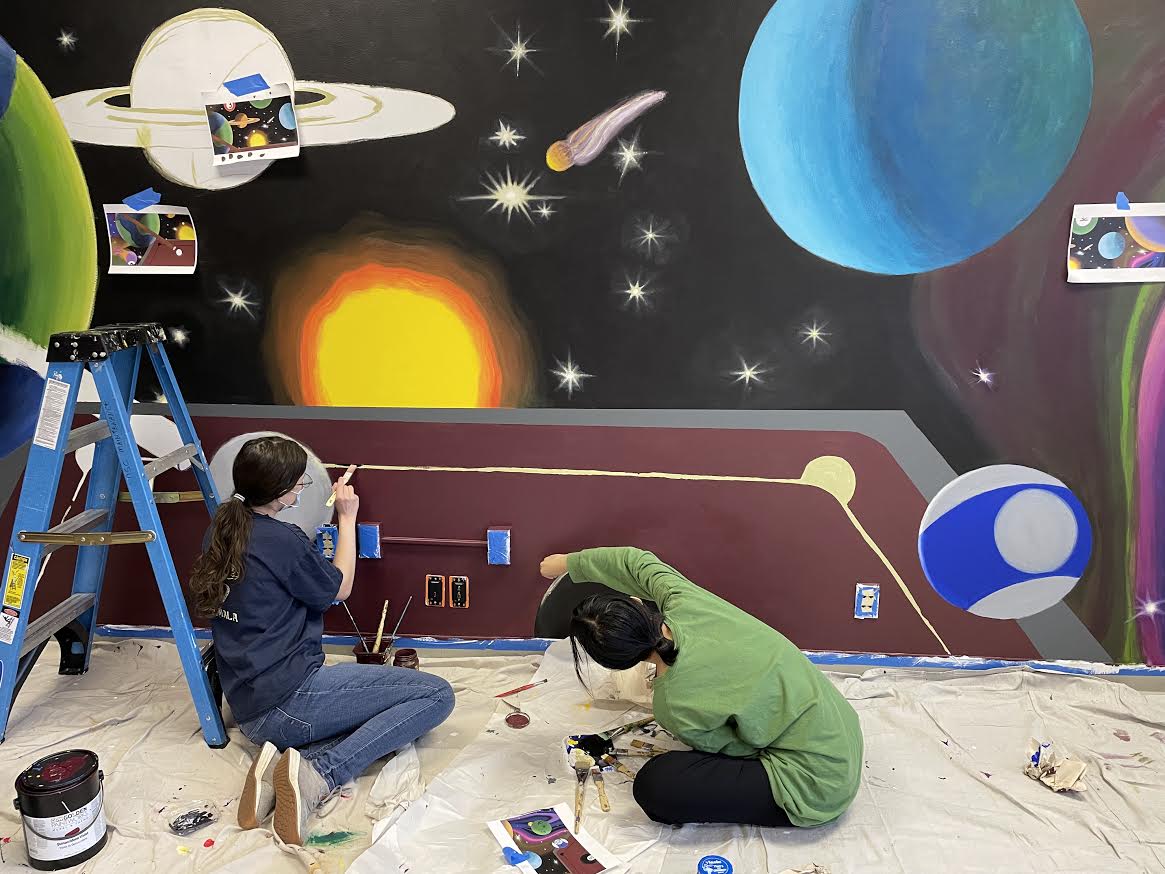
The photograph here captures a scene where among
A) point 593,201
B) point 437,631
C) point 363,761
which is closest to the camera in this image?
point 363,761

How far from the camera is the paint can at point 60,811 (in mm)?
1766

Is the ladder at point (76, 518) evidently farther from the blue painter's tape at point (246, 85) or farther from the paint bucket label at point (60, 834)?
the blue painter's tape at point (246, 85)

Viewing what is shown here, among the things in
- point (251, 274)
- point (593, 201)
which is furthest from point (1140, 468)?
point (251, 274)

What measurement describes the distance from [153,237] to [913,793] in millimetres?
2671

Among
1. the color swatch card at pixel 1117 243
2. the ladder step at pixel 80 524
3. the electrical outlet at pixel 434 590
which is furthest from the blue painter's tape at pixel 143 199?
the color swatch card at pixel 1117 243

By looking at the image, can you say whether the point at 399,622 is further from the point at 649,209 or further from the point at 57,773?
the point at 649,209

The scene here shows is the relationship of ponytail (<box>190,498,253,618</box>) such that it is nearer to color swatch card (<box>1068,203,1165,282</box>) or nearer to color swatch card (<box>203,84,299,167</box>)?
color swatch card (<box>203,84,299,167</box>)

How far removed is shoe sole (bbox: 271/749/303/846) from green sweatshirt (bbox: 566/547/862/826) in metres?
0.86

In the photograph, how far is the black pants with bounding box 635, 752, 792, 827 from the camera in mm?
1903

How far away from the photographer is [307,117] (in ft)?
7.91

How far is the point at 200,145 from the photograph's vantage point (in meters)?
2.46

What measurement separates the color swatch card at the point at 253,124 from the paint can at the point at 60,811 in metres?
1.68

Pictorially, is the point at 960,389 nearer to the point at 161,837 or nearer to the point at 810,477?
the point at 810,477

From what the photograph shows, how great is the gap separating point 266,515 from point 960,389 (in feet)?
6.53
